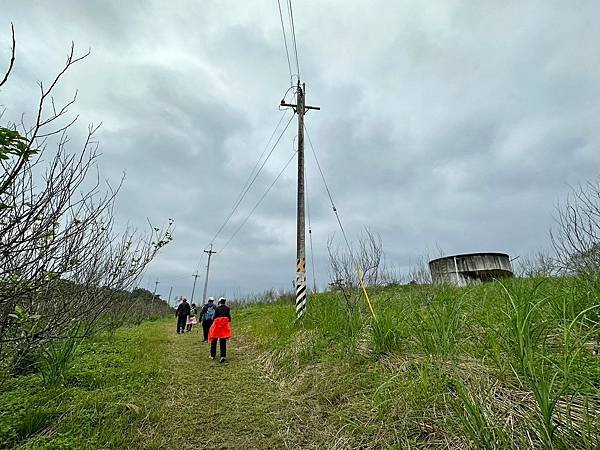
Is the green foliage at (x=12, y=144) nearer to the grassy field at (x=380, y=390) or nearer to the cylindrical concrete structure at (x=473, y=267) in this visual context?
the grassy field at (x=380, y=390)

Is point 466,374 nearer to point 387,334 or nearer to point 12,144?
point 387,334

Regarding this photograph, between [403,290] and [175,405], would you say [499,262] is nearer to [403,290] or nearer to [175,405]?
[403,290]

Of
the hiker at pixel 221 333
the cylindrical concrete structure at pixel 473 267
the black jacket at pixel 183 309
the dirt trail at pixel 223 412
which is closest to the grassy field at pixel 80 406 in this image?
the dirt trail at pixel 223 412

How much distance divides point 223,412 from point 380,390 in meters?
2.01

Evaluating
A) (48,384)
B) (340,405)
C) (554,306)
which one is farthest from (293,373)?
(554,306)

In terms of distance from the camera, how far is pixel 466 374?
2760 millimetres

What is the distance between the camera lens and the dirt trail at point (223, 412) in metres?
3.27

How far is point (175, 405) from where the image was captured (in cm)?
415

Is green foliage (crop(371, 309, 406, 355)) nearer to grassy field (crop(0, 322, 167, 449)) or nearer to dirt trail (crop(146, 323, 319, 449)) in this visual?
dirt trail (crop(146, 323, 319, 449))

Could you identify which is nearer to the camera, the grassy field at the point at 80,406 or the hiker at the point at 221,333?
the grassy field at the point at 80,406

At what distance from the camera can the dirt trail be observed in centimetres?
327

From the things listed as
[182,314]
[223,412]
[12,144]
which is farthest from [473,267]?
[12,144]

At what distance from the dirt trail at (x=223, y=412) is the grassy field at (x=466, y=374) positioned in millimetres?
365

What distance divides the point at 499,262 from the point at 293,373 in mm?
10596
